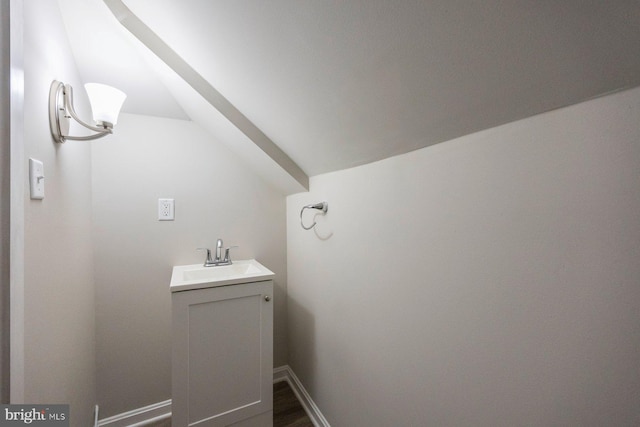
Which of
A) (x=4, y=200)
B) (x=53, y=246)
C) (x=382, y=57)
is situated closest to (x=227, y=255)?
(x=53, y=246)

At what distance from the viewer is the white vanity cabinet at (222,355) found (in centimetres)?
121

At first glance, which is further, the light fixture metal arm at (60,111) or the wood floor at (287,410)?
the wood floor at (287,410)

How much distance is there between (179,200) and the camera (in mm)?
1641

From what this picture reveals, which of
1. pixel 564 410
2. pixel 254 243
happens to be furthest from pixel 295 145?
pixel 564 410

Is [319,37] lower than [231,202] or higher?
higher

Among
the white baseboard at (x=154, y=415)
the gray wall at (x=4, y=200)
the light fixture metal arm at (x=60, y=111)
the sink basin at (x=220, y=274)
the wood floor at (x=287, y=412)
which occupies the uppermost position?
the light fixture metal arm at (x=60, y=111)

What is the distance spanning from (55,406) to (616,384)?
1417 mm

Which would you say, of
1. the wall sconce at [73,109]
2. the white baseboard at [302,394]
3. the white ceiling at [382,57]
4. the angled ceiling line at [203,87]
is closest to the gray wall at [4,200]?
the wall sconce at [73,109]

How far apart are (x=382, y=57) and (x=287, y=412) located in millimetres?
2021

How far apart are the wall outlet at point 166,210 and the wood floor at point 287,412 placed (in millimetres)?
1333

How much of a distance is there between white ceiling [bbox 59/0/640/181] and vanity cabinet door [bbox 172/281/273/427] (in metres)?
0.95

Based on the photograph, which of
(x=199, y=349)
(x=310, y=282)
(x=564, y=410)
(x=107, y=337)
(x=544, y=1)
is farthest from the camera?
(x=310, y=282)

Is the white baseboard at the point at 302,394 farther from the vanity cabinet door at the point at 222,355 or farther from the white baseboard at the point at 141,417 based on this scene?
the white baseboard at the point at 141,417

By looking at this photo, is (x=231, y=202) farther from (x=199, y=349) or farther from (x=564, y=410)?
(x=564, y=410)
